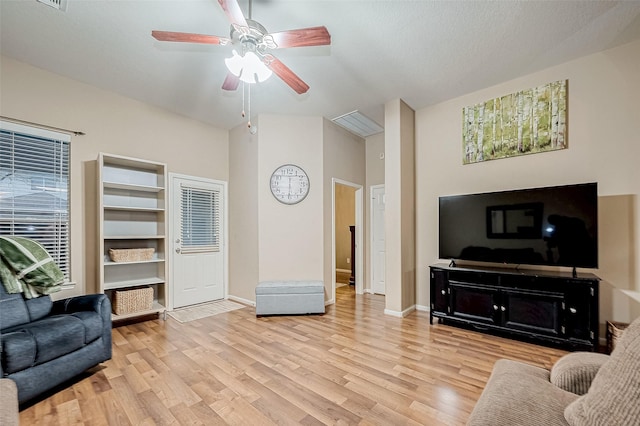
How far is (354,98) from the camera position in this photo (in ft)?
12.3

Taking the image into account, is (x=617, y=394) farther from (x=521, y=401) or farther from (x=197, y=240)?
(x=197, y=240)

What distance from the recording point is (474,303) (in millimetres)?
3154

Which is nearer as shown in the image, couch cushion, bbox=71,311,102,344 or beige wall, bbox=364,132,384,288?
couch cushion, bbox=71,311,102,344

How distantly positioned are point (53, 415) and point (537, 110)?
5117 mm

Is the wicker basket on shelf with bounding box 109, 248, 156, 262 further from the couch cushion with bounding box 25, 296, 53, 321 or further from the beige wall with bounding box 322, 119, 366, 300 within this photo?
the beige wall with bounding box 322, 119, 366, 300

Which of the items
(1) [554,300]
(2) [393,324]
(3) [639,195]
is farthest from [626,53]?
(2) [393,324]

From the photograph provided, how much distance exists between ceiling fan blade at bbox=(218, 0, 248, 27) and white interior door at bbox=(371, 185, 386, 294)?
12.1 feet

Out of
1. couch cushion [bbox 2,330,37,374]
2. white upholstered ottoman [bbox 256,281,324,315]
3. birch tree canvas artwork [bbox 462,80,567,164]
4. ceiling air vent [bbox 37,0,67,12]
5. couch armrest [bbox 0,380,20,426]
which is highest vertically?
ceiling air vent [bbox 37,0,67,12]

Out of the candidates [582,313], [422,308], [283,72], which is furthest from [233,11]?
[422,308]

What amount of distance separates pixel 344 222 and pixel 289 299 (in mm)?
3465

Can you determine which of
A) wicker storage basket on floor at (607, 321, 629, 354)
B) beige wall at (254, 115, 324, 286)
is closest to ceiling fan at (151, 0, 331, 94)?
beige wall at (254, 115, 324, 286)

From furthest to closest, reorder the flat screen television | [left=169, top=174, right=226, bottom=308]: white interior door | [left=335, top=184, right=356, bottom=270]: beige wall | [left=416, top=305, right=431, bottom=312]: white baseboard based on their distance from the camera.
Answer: [left=335, top=184, right=356, bottom=270]: beige wall, [left=169, top=174, right=226, bottom=308]: white interior door, [left=416, top=305, right=431, bottom=312]: white baseboard, the flat screen television

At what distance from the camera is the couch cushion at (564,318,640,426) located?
0.79m

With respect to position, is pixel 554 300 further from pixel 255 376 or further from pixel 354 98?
pixel 354 98
